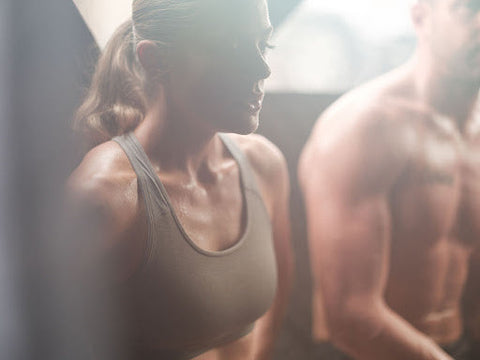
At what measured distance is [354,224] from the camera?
104cm

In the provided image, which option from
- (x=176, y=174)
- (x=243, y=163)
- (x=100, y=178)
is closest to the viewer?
(x=100, y=178)

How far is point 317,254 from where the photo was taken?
105 centimetres

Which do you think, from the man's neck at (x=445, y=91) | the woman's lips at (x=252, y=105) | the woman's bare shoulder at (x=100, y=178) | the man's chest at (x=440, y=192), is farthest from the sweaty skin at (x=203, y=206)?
the man's neck at (x=445, y=91)

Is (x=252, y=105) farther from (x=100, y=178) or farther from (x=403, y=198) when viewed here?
(x=403, y=198)

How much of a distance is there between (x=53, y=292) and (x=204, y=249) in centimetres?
28

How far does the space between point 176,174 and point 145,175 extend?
78 millimetres

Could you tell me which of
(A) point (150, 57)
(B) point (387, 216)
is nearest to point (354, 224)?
(B) point (387, 216)

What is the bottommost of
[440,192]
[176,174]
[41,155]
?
[440,192]

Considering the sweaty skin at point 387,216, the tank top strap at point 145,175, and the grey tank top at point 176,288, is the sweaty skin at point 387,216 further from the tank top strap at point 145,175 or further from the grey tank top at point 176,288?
the tank top strap at point 145,175

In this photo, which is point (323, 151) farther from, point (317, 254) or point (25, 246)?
point (25, 246)

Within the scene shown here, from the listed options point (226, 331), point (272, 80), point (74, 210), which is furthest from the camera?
point (272, 80)

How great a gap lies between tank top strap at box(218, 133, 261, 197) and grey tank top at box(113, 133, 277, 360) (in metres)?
0.12

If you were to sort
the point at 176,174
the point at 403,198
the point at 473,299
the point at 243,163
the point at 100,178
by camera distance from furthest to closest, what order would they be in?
1. the point at 473,299
2. the point at 403,198
3. the point at 243,163
4. the point at 176,174
5. the point at 100,178

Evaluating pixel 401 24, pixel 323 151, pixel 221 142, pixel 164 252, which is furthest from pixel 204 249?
pixel 401 24
